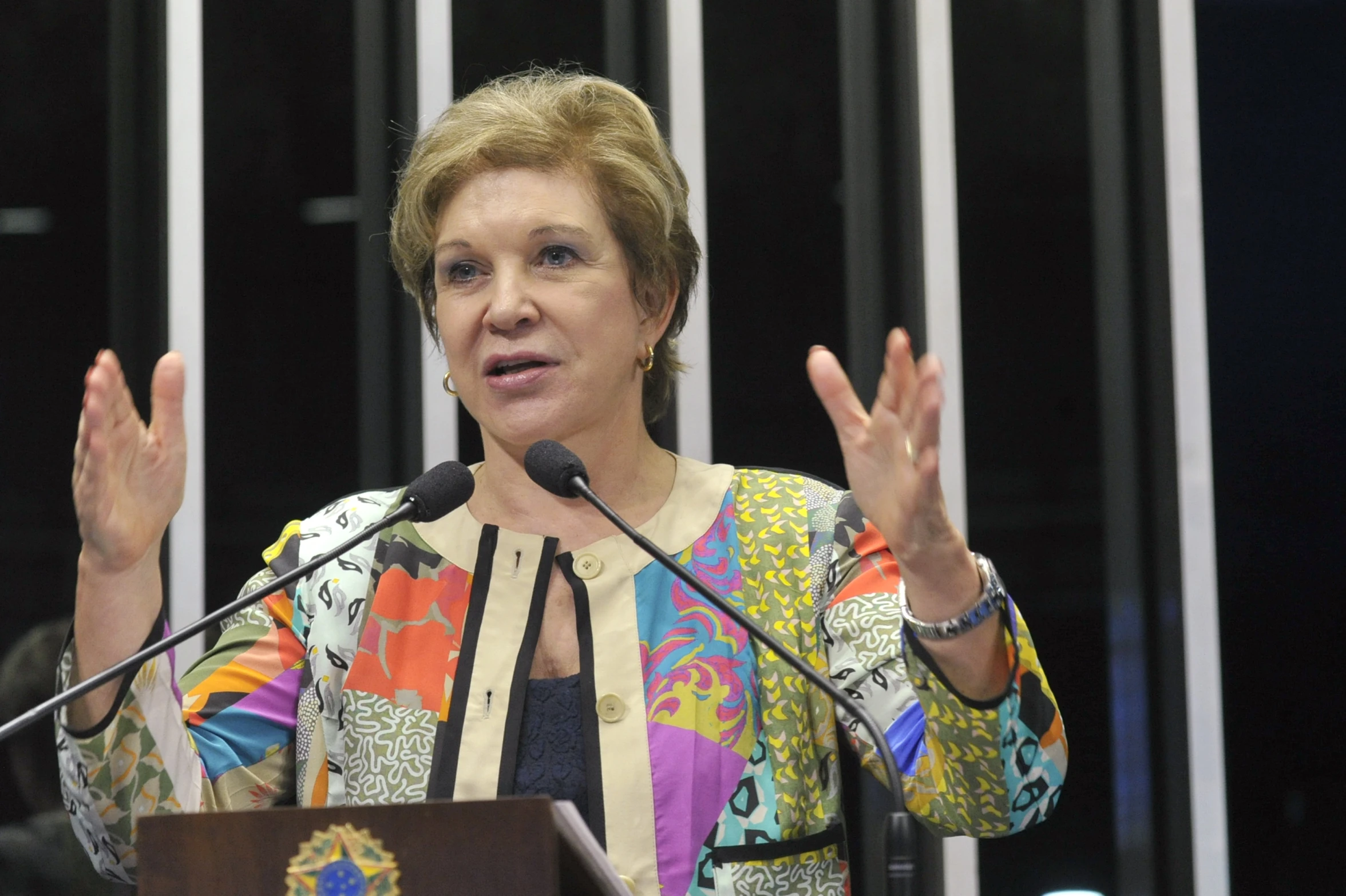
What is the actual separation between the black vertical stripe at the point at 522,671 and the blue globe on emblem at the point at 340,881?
0.68 meters

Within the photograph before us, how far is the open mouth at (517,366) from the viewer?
182 centimetres

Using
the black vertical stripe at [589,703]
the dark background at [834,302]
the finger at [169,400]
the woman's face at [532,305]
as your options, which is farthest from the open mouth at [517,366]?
the dark background at [834,302]

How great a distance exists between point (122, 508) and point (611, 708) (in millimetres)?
595

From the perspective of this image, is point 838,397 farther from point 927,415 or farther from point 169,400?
point 169,400

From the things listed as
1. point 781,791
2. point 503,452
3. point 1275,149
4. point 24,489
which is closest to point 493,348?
point 503,452

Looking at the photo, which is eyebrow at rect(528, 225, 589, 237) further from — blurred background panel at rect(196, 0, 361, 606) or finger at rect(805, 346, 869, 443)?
blurred background panel at rect(196, 0, 361, 606)

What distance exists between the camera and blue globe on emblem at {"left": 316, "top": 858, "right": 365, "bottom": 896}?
39.1 inches

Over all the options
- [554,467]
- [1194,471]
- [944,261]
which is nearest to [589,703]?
[554,467]

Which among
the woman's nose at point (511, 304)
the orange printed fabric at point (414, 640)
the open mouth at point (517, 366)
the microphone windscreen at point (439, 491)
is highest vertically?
the woman's nose at point (511, 304)

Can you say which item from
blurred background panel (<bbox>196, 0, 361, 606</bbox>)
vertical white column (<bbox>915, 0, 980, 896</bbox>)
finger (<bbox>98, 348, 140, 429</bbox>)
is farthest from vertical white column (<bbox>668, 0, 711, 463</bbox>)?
finger (<bbox>98, 348, 140, 429</bbox>)

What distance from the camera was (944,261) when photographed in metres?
2.48

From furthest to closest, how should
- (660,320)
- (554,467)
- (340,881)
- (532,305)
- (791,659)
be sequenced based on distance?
(660,320)
(532,305)
(554,467)
(791,659)
(340,881)

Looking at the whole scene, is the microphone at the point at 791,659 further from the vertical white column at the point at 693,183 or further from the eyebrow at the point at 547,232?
the vertical white column at the point at 693,183

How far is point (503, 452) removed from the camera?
1.89 metres
